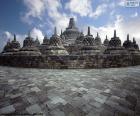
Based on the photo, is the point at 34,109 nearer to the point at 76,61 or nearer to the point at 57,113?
the point at 57,113

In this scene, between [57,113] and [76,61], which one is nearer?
[57,113]

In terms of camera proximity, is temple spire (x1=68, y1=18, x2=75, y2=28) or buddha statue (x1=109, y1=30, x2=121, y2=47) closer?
buddha statue (x1=109, y1=30, x2=121, y2=47)

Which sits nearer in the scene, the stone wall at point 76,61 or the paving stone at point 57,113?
the paving stone at point 57,113

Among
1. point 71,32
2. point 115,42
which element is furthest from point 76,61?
point 71,32

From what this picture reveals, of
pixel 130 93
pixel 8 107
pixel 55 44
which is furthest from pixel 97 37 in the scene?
pixel 8 107

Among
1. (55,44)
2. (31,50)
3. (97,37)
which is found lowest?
(31,50)

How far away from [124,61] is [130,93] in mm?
7474

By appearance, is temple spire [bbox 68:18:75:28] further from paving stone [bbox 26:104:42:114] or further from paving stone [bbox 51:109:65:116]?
paving stone [bbox 51:109:65:116]

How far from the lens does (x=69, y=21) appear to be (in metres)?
41.5

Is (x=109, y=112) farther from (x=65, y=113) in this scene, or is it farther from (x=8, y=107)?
(x=8, y=107)

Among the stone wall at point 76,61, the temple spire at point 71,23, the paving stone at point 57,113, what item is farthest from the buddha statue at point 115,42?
the temple spire at point 71,23

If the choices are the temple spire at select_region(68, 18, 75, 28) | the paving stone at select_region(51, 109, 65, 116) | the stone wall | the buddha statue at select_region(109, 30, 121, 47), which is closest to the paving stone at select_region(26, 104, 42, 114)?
the paving stone at select_region(51, 109, 65, 116)

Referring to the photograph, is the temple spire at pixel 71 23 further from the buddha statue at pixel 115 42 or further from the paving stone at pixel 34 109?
the paving stone at pixel 34 109

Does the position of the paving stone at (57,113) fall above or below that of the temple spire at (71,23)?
below
